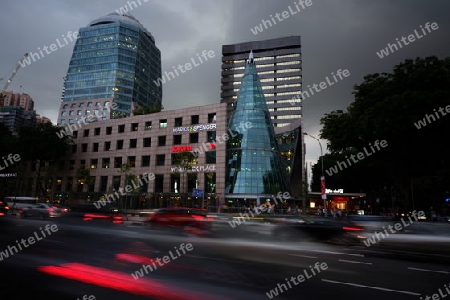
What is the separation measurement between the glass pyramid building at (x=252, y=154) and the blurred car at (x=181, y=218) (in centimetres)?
2850

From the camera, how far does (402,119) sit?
2244 cm

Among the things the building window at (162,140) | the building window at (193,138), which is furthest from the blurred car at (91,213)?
the building window at (162,140)

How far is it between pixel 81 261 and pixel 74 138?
60.7 meters

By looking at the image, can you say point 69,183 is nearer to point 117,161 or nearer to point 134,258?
point 117,161

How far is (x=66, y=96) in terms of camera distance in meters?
117

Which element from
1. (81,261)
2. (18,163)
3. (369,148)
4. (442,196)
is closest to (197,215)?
(81,261)

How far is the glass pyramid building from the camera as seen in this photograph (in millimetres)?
48875

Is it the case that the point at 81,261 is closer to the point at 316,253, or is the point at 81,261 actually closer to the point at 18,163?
the point at 316,253

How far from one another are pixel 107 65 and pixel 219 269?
123m

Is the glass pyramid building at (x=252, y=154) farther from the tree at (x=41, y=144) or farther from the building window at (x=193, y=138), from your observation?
the tree at (x=41, y=144)

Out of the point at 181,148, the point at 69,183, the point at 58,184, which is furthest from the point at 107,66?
the point at 181,148

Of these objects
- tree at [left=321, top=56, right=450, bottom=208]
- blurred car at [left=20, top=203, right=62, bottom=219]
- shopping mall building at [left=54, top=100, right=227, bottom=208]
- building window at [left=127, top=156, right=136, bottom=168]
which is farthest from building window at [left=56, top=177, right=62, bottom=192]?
tree at [left=321, top=56, right=450, bottom=208]

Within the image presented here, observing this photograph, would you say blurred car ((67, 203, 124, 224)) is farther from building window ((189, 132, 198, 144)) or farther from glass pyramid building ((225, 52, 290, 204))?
building window ((189, 132, 198, 144))

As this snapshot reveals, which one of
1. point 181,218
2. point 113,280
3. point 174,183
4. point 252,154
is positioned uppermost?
point 252,154
